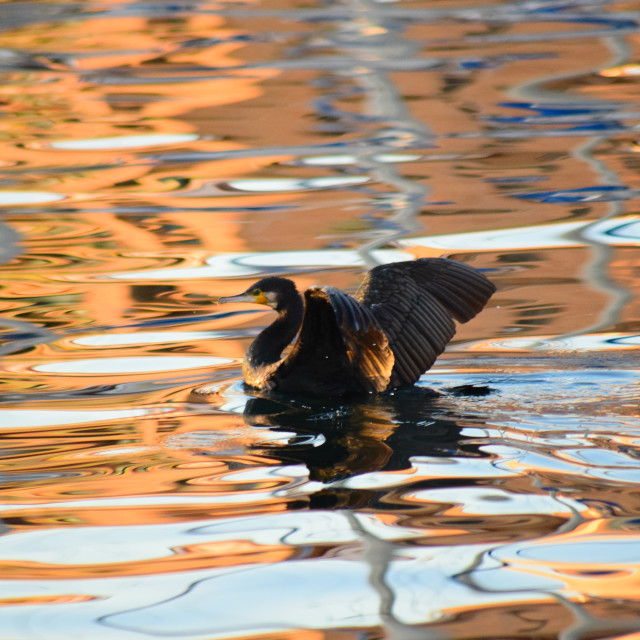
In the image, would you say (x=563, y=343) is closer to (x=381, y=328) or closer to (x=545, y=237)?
(x=381, y=328)

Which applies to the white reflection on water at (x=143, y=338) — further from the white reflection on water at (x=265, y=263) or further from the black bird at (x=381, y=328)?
the white reflection on water at (x=265, y=263)

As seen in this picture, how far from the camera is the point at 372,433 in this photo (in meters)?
5.31

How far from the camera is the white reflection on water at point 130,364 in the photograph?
6.61 metres

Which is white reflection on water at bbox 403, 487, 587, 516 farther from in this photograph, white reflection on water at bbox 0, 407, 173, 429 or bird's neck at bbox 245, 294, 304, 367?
bird's neck at bbox 245, 294, 304, 367

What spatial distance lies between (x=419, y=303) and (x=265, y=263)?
2.65m

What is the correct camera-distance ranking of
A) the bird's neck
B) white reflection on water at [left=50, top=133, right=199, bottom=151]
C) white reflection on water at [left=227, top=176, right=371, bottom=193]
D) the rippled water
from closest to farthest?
the rippled water, the bird's neck, white reflection on water at [left=227, top=176, right=371, bottom=193], white reflection on water at [left=50, top=133, right=199, bottom=151]

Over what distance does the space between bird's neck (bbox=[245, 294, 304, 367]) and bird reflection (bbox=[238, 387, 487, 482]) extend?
30cm

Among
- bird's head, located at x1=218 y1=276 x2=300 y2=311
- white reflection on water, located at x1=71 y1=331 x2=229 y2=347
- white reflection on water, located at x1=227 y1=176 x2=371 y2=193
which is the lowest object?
white reflection on water, located at x1=71 y1=331 x2=229 y2=347

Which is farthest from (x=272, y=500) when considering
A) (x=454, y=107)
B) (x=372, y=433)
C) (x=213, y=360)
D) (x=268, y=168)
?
(x=454, y=107)

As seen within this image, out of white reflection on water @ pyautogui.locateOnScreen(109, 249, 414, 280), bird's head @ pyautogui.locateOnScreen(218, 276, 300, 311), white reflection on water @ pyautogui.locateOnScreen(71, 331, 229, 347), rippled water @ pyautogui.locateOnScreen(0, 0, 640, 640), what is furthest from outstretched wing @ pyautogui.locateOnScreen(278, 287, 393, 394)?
white reflection on water @ pyautogui.locateOnScreen(109, 249, 414, 280)

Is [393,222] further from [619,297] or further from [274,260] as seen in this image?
[619,297]

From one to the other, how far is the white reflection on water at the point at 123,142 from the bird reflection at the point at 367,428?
697cm

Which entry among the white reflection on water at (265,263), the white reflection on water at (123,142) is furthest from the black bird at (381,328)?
the white reflection on water at (123,142)

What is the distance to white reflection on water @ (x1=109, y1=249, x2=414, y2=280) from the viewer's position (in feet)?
27.7
